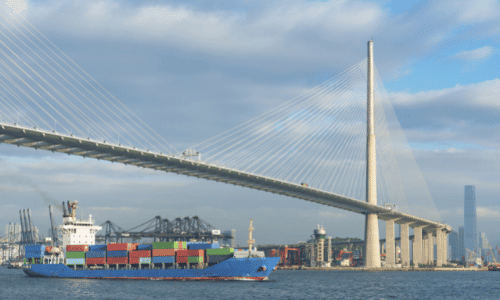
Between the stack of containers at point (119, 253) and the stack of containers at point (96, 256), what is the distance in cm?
76

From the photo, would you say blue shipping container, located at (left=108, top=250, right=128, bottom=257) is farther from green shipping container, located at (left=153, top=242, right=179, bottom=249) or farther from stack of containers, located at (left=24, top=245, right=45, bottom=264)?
stack of containers, located at (left=24, top=245, right=45, bottom=264)

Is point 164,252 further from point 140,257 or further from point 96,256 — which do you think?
point 96,256

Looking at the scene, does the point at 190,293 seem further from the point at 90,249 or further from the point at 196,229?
the point at 196,229

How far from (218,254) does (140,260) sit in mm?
9937

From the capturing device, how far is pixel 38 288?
49.1 m

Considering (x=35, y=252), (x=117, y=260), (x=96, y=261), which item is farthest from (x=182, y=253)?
(x=35, y=252)

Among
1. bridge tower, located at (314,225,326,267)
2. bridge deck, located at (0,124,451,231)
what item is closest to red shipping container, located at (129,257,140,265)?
bridge deck, located at (0,124,451,231)

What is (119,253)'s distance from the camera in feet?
198

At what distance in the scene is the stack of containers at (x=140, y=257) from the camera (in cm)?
5878

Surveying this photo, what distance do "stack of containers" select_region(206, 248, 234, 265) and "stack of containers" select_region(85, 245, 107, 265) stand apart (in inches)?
538

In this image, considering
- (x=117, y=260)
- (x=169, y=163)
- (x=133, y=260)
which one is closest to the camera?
(x=133, y=260)

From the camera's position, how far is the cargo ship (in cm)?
5516

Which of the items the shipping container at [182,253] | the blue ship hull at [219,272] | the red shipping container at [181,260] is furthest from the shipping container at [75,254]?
the red shipping container at [181,260]

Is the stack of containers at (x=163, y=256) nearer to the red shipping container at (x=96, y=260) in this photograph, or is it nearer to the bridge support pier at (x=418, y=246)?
the red shipping container at (x=96, y=260)
